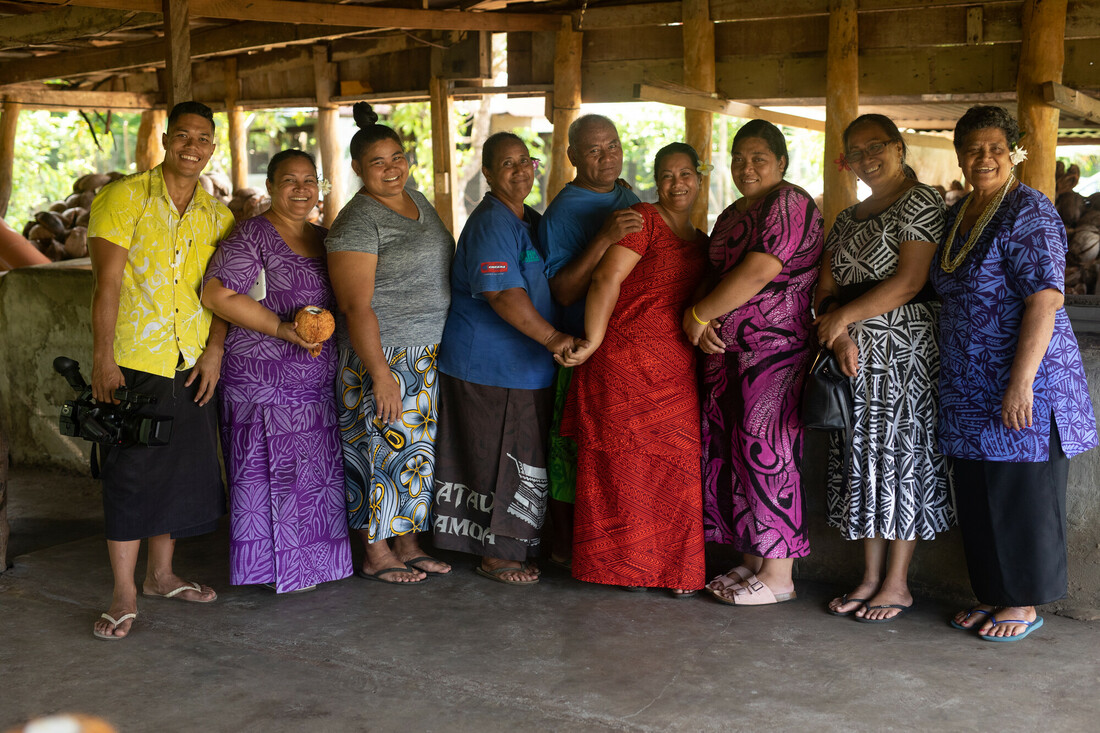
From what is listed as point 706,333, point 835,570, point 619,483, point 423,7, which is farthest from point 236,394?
point 423,7

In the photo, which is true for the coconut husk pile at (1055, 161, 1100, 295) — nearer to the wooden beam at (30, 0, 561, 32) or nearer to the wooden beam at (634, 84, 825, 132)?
the wooden beam at (634, 84, 825, 132)

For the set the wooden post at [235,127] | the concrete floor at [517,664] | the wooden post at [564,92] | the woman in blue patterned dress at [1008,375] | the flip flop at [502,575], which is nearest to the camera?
the concrete floor at [517,664]

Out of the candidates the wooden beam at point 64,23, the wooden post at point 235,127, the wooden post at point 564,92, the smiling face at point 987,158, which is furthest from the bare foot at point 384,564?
the wooden post at point 235,127

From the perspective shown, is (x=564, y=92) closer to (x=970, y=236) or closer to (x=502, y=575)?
(x=502, y=575)

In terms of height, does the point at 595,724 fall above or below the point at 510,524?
below

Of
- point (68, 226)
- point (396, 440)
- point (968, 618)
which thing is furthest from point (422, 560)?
point (68, 226)

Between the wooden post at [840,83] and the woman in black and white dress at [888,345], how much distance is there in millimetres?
2857

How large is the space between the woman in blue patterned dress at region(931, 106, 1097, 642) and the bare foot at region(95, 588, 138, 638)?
2.77m

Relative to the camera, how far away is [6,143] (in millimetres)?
11070

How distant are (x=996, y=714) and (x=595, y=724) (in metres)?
1.11

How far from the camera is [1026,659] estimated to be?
3.04 m

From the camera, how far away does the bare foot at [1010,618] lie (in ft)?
10.4

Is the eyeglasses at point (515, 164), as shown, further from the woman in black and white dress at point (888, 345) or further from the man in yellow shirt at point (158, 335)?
the woman in black and white dress at point (888, 345)

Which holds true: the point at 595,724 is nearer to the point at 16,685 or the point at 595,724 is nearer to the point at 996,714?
the point at 996,714
